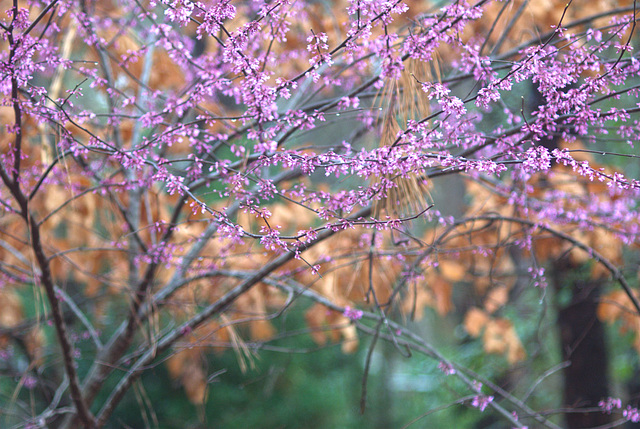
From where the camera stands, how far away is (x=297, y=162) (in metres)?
1.11

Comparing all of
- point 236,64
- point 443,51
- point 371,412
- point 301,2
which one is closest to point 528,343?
point 371,412

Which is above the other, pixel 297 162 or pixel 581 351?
pixel 297 162

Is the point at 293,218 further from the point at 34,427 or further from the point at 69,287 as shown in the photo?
the point at 69,287

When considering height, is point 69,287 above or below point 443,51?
below

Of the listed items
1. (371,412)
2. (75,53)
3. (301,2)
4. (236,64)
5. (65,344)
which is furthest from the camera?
(371,412)

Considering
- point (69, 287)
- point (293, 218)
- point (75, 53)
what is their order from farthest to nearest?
point (69, 287) < point (75, 53) < point (293, 218)

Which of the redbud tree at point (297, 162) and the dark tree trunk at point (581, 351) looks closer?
the redbud tree at point (297, 162)

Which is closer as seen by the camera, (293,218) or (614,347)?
(293,218)

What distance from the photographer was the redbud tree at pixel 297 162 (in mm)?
1076

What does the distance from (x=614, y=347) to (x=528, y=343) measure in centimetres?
80

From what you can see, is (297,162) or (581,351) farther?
(581,351)

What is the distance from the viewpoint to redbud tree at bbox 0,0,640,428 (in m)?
1.08

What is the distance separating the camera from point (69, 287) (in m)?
4.11

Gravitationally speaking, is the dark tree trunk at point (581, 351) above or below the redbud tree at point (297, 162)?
below
